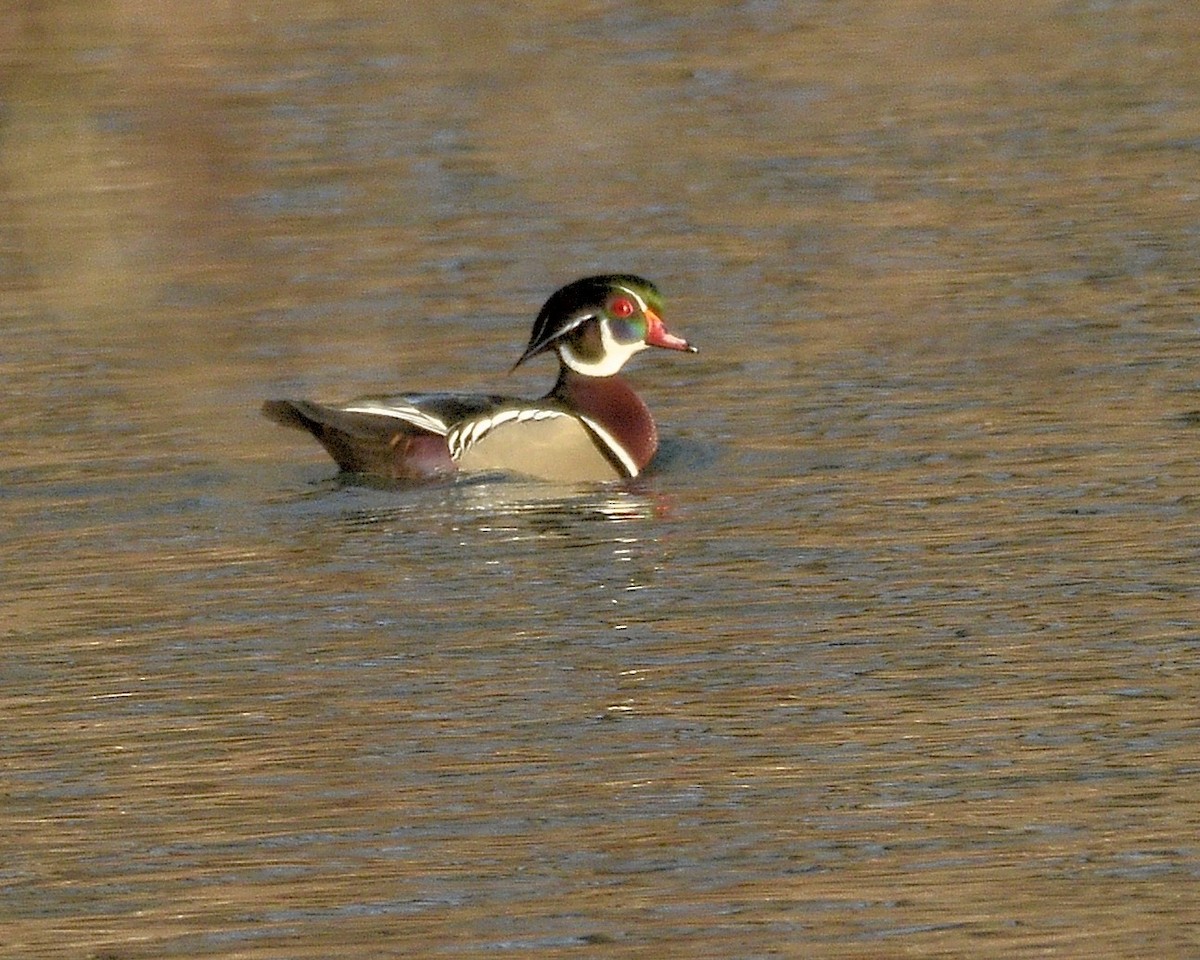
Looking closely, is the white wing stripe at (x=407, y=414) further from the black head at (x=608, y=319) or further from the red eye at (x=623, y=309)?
the red eye at (x=623, y=309)

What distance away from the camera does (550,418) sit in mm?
12711

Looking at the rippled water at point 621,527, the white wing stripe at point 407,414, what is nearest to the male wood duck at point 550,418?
the white wing stripe at point 407,414

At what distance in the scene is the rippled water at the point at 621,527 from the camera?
7.18 m

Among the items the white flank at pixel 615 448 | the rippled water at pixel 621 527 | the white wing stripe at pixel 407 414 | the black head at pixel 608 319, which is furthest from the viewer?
the black head at pixel 608 319

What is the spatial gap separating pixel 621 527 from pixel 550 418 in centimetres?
130

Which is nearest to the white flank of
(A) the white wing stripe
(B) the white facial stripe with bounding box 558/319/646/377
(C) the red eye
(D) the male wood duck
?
(D) the male wood duck

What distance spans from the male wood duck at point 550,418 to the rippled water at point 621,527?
0.55 ft

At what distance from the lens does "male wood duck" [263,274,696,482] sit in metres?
12.3

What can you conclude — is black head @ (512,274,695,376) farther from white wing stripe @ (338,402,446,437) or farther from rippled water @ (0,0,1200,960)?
white wing stripe @ (338,402,446,437)

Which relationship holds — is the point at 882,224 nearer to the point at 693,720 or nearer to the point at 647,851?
the point at 693,720

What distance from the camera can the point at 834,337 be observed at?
46.0 feet

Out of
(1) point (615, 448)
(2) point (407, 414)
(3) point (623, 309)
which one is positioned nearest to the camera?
(2) point (407, 414)

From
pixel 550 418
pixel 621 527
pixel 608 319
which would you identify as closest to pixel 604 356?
pixel 608 319

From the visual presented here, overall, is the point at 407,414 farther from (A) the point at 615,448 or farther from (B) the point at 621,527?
(B) the point at 621,527
